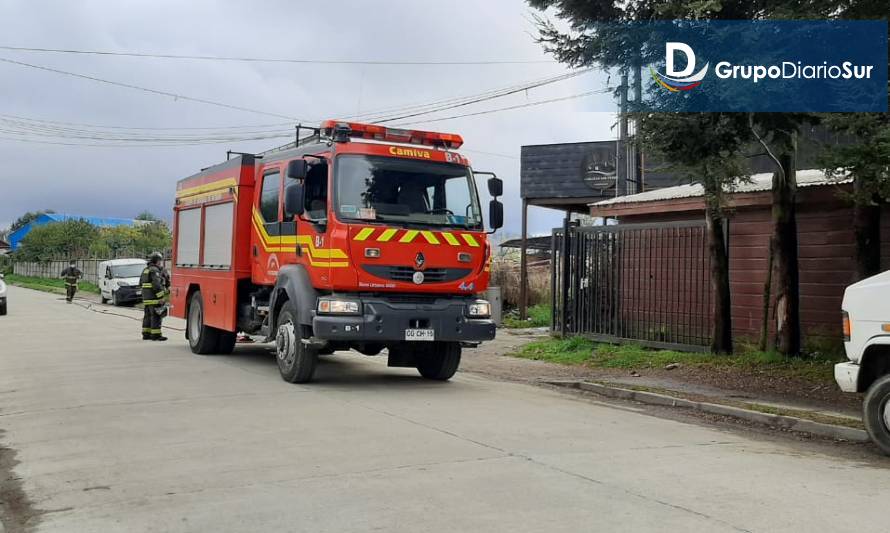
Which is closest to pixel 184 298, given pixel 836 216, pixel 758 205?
pixel 758 205

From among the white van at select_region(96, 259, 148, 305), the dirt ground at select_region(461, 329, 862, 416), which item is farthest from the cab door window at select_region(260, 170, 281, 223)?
the white van at select_region(96, 259, 148, 305)

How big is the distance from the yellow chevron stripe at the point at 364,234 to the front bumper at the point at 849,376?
5350mm

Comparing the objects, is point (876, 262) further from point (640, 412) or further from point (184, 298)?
point (184, 298)

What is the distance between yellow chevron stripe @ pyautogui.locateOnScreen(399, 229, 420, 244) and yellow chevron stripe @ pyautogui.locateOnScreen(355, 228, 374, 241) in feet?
1.27

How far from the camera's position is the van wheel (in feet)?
47.4

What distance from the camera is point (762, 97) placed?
9430 mm

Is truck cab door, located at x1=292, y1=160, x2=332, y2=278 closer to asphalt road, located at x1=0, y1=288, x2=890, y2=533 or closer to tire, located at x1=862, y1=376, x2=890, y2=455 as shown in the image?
asphalt road, located at x1=0, y1=288, x2=890, y2=533

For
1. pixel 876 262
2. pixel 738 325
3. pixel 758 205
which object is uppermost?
pixel 758 205

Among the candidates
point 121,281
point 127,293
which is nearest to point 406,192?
point 127,293

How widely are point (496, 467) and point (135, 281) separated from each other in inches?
1189

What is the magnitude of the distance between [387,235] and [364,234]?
29 centimetres

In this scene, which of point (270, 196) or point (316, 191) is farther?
point (270, 196)

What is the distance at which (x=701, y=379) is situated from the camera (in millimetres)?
12094

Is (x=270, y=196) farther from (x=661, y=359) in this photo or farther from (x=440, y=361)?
(x=661, y=359)
